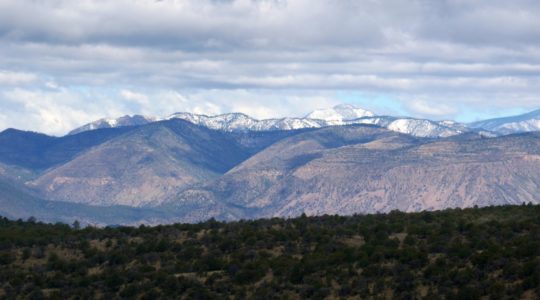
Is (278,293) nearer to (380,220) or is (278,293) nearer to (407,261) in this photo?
(407,261)

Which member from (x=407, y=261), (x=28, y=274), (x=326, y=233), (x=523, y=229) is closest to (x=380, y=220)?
(x=326, y=233)

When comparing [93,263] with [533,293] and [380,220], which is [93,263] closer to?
[380,220]

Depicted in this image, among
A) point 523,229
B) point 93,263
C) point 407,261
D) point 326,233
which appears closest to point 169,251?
point 93,263

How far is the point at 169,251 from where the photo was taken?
132 metres

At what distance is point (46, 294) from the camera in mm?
114938

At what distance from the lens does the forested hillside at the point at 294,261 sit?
352 ft

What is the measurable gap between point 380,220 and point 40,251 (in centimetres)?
4538

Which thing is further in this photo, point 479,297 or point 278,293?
point 278,293

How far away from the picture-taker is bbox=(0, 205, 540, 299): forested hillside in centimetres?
10725

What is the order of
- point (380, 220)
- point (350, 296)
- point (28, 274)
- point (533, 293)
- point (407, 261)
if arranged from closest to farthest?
point (533, 293), point (350, 296), point (407, 261), point (28, 274), point (380, 220)

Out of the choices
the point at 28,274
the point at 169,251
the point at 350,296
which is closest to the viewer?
the point at 350,296

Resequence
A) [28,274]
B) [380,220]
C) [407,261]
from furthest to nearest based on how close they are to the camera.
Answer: [380,220], [28,274], [407,261]

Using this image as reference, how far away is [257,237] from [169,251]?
10456 mm

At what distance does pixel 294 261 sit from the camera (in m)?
120
